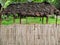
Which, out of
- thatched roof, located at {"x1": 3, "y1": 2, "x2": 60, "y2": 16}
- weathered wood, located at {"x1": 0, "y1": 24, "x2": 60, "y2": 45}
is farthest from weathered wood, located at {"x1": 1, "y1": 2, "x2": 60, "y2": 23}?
weathered wood, located at {"x1": 0, "y1": 24, "x2": 60, "y2": 45}

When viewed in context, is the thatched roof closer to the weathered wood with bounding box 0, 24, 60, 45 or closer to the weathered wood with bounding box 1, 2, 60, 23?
the weathered wood with bounding box 1, 2, 60, 23

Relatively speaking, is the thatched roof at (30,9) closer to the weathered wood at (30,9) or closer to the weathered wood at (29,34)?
the weathered wood at (30,9)

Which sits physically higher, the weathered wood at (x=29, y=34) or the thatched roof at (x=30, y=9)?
the thatched roof at (x=30, y=9)

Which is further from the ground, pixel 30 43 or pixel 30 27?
pixel 30 27

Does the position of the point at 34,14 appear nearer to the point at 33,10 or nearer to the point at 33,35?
the point at 33,10

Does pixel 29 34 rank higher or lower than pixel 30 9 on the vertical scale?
lower

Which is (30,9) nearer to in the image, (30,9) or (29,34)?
(30,9)

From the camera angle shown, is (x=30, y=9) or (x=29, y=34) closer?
(x=29, y=34)

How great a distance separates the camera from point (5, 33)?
11.3 m

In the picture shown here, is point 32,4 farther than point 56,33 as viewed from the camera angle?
Yes

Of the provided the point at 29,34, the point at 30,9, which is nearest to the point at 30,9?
the point at 30,9

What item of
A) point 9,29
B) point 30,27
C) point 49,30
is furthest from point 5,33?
point 49,30

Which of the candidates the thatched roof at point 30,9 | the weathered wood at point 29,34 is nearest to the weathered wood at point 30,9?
the thatched roof at point 30,9

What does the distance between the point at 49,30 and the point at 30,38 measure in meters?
0.92
